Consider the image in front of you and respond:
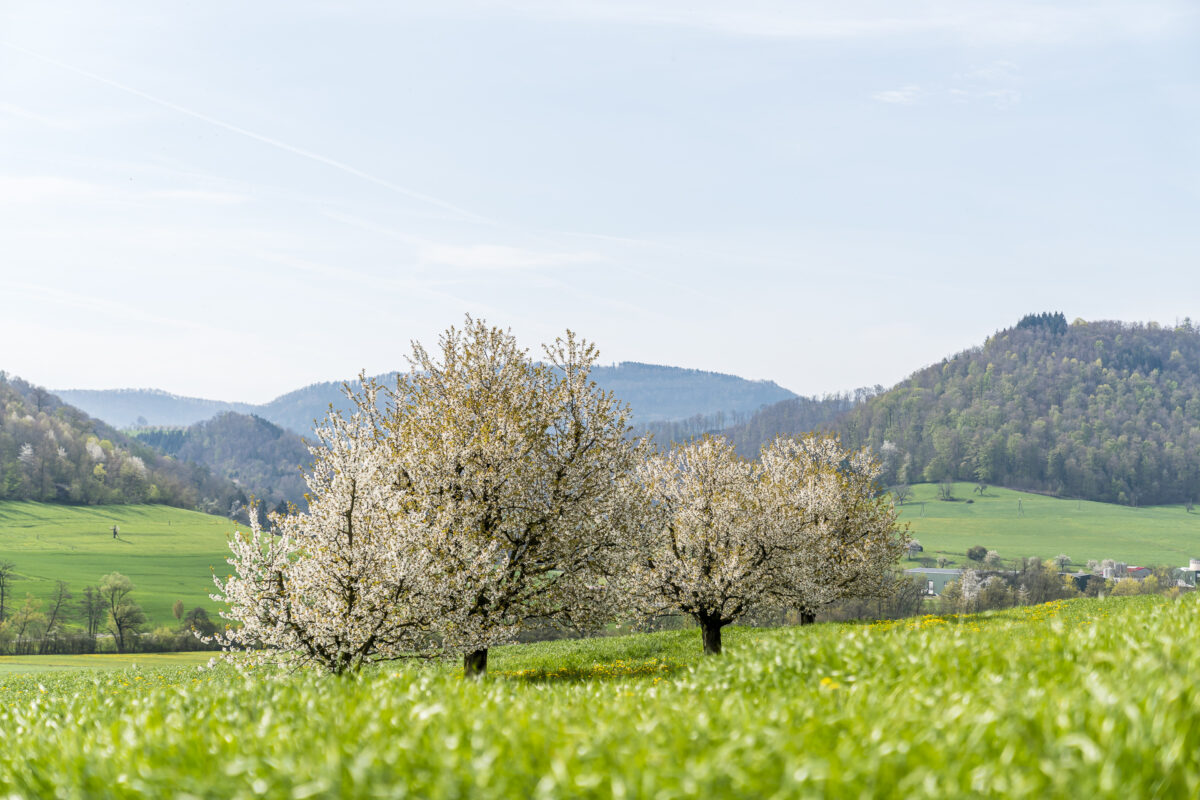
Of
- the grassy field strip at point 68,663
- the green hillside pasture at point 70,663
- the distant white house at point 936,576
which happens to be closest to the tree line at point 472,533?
the green hillside pasture at point 70,663

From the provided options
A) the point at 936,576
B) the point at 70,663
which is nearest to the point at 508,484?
the point at 70,663

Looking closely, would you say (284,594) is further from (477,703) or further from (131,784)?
(131,784)

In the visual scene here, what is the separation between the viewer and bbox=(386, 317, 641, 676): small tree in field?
20.5m

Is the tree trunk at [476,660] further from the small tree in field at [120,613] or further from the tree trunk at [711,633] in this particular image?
the small tree in field at [120,613]

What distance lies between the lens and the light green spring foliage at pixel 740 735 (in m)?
4.26

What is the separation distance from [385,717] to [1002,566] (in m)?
180

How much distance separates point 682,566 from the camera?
29922mm

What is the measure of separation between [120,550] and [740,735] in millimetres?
181489

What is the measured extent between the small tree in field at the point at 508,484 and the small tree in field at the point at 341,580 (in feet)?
2.69

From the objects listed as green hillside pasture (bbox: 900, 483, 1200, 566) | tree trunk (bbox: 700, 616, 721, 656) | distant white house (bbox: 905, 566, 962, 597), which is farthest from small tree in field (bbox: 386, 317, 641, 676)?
green hillside pasture (bbox: 900, 483, 1200, 566)

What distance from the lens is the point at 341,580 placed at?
1830 centimetres

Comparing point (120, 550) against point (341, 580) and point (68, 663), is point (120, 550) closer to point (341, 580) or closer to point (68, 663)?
point (68, 663)

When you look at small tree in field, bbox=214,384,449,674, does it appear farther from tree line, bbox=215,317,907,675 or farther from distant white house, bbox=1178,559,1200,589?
distant white house, bbox=1178,559,1200,589

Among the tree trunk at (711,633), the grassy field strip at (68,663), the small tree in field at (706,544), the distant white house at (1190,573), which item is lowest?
the distant white house at (1190,573)
